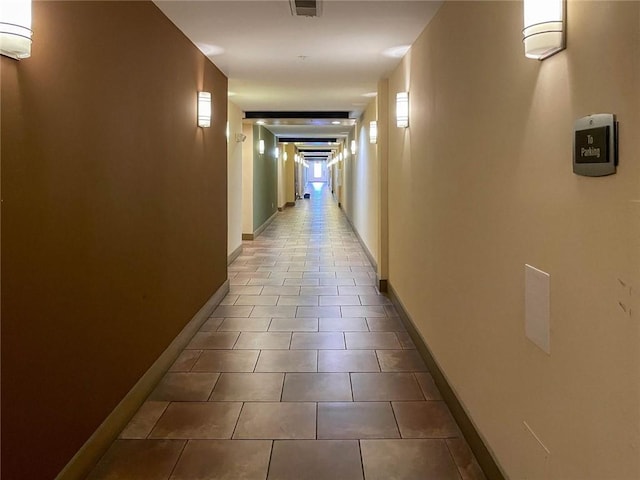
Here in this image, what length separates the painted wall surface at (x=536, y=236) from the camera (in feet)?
3.67

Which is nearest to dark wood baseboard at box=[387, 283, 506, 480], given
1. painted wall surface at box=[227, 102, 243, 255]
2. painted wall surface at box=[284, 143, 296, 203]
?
painted wall surface at box=[227, 102, 243, 255]

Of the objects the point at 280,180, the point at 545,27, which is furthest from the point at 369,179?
the point at 280,180

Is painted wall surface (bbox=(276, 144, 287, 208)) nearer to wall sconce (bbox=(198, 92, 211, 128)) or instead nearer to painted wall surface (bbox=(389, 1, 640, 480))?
wall sconce (bbox=(198, 92, 211, 128))

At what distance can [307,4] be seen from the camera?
275 cm

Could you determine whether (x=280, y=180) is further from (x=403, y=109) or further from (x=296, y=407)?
(x=296, y=407)

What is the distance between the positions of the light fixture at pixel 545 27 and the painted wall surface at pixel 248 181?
7980 mm

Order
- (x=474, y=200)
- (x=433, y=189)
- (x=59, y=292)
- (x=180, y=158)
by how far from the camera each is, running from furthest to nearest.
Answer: (x=180, y=158) → (x=433, y=189) → (x=474, y=200) → (x=59, y=292)

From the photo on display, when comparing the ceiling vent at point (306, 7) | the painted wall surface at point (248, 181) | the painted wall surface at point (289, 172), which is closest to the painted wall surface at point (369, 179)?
the painted wall surface at point (248, 181)

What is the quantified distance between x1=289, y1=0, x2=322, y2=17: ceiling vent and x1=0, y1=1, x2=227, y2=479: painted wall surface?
812 millimetres

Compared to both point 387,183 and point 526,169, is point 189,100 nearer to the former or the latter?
point 387,183

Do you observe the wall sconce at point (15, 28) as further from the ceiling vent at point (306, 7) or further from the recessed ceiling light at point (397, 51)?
the recessed ceiling light at point (397, 51)

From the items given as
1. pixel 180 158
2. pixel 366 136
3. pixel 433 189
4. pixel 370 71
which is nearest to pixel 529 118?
pixel 433 189

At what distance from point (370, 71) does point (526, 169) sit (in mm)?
3335

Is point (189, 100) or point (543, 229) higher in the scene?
point (189, 100)
